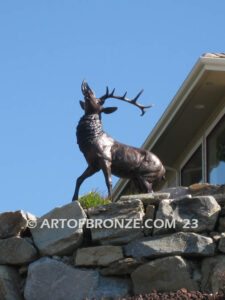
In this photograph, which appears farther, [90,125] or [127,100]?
[127,100]

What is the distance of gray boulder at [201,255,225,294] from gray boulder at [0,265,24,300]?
1.93 meters

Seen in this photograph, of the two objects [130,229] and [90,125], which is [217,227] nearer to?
[130,229]

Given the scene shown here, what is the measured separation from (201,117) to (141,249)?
259 inches

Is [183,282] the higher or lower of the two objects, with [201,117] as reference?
lower

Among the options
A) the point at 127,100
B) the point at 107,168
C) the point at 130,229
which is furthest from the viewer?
the point at 127,100

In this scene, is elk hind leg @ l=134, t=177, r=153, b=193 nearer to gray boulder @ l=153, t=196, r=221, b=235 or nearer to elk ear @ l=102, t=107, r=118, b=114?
elk ear @ l=102, t=107, r=118, b=114

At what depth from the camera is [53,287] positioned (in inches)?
310

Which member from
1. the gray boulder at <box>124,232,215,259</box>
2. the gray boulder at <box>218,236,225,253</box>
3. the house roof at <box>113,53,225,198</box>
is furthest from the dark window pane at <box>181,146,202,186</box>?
the gray boulder at <box>218,236,225,253</box>

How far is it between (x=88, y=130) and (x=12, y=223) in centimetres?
193

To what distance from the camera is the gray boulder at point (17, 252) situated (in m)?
8.18

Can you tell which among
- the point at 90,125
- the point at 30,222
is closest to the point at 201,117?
the point at 90,125

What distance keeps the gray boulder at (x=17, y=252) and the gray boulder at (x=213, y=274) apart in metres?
1.85

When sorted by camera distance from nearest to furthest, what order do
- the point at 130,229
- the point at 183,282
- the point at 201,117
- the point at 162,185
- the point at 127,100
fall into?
the point at 183,282 < the point at 130,229 < the point at 127,100 < the point at 201,117 < the point at 162,185

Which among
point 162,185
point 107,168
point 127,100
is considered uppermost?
point 127,100
